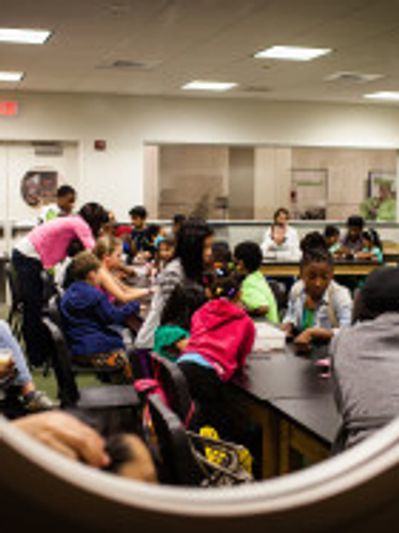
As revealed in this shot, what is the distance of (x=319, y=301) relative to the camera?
8.67 feet

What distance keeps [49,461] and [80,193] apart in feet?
23.1

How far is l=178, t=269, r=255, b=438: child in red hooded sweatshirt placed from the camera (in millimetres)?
2051

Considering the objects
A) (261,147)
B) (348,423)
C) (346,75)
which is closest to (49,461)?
(348,423)

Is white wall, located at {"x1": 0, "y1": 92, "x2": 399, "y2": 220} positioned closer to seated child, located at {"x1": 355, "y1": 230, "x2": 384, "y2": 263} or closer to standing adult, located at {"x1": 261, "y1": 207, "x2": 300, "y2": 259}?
standing adult, located at {"x1": 261, "y1": 207, "x2": 300, "y2": 259}

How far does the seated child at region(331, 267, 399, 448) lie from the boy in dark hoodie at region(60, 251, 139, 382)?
1.82m

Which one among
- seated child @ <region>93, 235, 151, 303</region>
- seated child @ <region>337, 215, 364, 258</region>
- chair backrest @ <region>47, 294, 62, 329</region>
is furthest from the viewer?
seated child @ <region>337, 215, 364, 258</region>

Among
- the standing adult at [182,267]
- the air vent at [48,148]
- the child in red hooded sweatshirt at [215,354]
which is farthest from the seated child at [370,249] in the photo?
the child in red hooded sweatshirt at [215,354]

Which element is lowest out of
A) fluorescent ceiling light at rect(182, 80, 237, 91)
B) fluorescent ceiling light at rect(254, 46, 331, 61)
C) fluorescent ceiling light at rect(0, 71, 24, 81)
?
fluorescent ceiling light at rect(0, 71, 24, 81)

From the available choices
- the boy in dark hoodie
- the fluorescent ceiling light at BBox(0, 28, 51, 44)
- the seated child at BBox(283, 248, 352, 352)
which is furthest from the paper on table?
the fluorescent ceiling light at BBox(0, 28, 51, 44)

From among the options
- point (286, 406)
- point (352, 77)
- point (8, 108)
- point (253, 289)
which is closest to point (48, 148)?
point (8, 108)

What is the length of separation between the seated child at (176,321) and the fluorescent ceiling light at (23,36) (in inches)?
98.1

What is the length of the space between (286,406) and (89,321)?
1547 mm

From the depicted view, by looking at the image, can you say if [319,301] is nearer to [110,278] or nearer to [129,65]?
[110,278]

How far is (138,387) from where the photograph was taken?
1.95 meters
